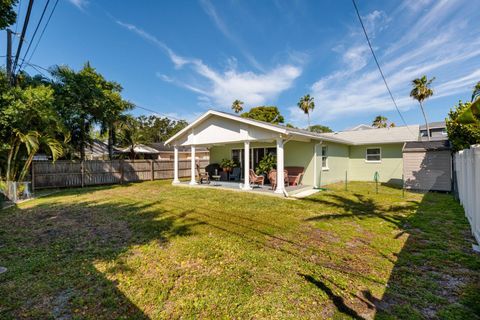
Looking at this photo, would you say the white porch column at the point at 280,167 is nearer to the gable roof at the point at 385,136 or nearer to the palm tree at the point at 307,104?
the gable roof at the point at 385,136

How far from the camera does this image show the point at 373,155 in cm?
1538

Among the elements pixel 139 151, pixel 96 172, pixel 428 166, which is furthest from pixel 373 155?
pixel 139 151

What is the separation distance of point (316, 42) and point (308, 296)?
1306cm

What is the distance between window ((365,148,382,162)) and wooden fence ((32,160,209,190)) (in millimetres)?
13705

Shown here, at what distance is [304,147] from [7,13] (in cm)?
1335

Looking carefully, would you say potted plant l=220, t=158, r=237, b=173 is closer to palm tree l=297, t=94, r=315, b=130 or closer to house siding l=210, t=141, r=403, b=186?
house siding l=210, t=141, r=403, b=186

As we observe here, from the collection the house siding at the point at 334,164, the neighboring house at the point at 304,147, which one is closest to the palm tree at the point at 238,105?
the neighboring house at the point at 304,147

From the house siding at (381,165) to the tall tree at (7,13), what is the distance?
18625mm

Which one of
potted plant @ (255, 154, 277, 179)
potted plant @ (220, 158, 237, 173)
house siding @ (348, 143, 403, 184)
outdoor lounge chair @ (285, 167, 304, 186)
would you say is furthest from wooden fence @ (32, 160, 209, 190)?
house siding @ (348, 143, 403, 184)

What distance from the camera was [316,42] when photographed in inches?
491

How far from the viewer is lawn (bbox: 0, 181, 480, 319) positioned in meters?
2.63

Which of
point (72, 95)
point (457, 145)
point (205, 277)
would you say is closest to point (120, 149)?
Answer: point (72, 95)

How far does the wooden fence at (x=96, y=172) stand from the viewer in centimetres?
1250

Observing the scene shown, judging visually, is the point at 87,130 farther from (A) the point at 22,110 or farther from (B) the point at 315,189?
(B) the point at 315,189
